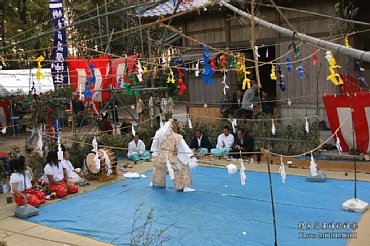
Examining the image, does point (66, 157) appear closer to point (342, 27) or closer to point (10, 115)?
point (342, 27)

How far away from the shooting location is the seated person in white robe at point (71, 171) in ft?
32.0

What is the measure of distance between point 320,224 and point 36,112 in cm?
824

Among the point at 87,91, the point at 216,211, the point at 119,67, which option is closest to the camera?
the point at 216,211

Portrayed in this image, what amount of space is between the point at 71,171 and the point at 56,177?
0.66 m

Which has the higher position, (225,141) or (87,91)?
(87,91)

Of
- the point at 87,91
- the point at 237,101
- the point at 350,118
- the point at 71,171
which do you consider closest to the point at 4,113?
the point at 87,91

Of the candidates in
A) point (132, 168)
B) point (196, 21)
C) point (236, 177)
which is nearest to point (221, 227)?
point (236, 177)

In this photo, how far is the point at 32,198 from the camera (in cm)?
860

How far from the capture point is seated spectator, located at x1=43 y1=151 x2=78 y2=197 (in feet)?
30.7

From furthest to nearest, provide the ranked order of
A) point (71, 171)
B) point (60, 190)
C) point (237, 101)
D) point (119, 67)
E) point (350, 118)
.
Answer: point (237, 101)
point (119, 67)
point (350, 118)
point (71, 171)
point (60, 190)

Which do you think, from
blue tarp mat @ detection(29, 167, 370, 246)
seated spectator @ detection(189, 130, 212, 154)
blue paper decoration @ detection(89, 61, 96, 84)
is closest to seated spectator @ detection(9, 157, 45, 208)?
blue tarp mat @ detection(29, 167, 370, 246)

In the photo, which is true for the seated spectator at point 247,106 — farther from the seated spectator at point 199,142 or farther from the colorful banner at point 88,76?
the colorful banner at point 88,76

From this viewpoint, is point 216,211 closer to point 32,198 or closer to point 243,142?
point 32,198

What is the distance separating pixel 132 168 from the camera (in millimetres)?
11945
